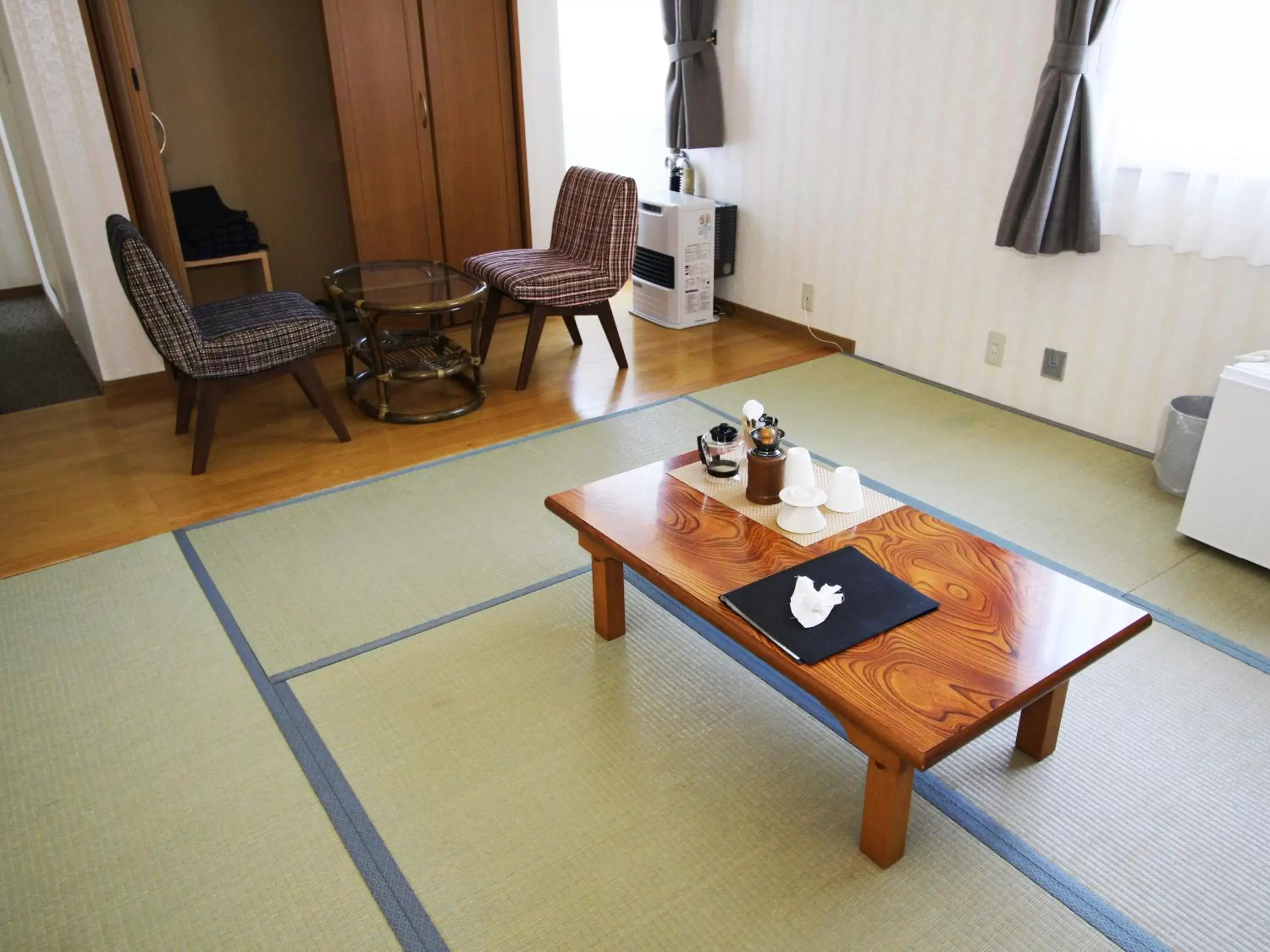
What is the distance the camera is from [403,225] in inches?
169

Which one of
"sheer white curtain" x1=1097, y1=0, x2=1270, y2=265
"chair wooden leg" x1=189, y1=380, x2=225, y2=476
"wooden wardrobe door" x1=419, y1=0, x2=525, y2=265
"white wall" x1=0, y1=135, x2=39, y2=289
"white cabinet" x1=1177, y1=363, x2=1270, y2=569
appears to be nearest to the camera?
"white cabinet" x1=1177, y1=363, x2=1270, y2=569

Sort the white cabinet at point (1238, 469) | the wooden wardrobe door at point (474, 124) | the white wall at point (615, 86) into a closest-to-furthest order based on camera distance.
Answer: the white cabinet at point (1238, 469), the wooden wardrobe door at point (474, 124), the white wall at point (615, 86)

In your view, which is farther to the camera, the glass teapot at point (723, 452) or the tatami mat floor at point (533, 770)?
the glass teapot at point (723, 452)

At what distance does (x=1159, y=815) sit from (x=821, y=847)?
639 mm

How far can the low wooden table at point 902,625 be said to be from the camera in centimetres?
144

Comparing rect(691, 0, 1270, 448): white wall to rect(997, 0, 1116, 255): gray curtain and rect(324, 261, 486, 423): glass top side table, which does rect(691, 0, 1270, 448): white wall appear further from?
rect(324, 261, 486, 423): glass top side table

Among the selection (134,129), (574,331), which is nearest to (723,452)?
(574,331)

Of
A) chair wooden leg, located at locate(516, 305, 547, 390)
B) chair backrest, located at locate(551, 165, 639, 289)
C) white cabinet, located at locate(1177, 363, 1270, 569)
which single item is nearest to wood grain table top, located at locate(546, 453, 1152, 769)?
white cabinet, located at locate(1177, 363, 1270, 569)

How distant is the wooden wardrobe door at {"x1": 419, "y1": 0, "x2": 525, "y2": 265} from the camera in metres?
4.15

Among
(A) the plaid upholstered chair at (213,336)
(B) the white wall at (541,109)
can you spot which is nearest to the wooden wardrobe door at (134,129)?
(A) the plaid upholstered chair at (213,336)

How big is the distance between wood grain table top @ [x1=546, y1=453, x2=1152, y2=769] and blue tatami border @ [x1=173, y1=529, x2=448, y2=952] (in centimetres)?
70

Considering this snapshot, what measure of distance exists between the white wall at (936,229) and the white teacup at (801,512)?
1692 mm

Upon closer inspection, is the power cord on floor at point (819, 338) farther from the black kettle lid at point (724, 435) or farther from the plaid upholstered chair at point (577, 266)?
the black kettle lid at point (724, 435)

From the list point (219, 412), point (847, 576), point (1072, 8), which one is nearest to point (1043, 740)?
point (847, 576)
